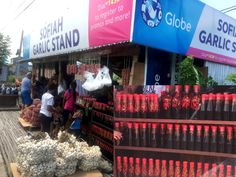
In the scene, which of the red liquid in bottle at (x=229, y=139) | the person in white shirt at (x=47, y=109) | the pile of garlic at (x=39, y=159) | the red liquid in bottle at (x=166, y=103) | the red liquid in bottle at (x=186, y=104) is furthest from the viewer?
the person in white shirt at (x=47, y=109)

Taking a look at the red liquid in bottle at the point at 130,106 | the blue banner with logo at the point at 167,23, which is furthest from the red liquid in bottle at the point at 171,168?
the blue banner with logo at the point at 167,23

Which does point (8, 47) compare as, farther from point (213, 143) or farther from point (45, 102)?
point (213, 143)

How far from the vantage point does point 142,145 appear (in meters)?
5.14

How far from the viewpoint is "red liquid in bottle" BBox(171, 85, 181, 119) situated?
490 centimetres

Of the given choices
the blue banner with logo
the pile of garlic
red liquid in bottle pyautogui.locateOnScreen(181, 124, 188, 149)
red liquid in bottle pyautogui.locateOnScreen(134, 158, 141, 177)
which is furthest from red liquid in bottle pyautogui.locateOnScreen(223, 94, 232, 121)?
the pile of garlic

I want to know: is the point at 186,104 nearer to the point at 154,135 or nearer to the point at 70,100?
the point at 154,135

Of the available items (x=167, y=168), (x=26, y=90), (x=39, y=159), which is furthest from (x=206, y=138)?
(x=26, y=90)

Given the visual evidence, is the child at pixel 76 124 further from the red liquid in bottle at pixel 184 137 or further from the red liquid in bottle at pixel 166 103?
the red liquid in bottle at pixel 184 137

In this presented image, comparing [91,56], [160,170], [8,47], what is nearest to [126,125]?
[160,170]

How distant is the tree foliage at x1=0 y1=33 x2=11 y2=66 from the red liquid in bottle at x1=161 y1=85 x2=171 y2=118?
1323 inches

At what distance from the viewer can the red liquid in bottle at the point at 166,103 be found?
4.96 m

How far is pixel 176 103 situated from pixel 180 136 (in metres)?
0.49

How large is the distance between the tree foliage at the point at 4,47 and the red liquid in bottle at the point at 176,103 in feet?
111

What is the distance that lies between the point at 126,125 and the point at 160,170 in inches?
34.0
